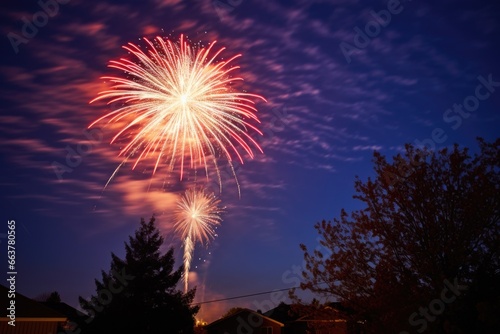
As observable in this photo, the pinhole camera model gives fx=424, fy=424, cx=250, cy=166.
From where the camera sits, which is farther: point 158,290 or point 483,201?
point 158,290

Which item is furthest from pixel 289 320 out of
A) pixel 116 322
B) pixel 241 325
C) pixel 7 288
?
pixel 7 288

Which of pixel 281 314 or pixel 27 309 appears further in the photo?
pixel 281 314

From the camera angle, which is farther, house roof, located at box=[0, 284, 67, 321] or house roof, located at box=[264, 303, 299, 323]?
house roof, located at box=[264, 303, 299, 323]

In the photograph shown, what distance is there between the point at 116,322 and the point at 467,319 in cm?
2652

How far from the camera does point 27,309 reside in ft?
74.2

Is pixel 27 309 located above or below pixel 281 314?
below

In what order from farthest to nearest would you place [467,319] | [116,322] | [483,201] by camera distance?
[116,322], [483,201], [467,319]

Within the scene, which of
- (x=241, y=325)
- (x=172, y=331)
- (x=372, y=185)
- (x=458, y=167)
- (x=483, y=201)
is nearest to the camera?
(x=483, y=201)

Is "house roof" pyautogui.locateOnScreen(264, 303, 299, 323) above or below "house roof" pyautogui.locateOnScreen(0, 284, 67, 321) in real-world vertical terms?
above

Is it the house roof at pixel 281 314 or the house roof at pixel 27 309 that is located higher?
the house roof at pixel 281 314

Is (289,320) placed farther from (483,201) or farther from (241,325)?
(483,201)

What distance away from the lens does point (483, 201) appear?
1543 cm

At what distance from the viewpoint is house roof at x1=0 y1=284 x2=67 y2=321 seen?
21.7m

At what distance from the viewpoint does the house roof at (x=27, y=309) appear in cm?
2167
